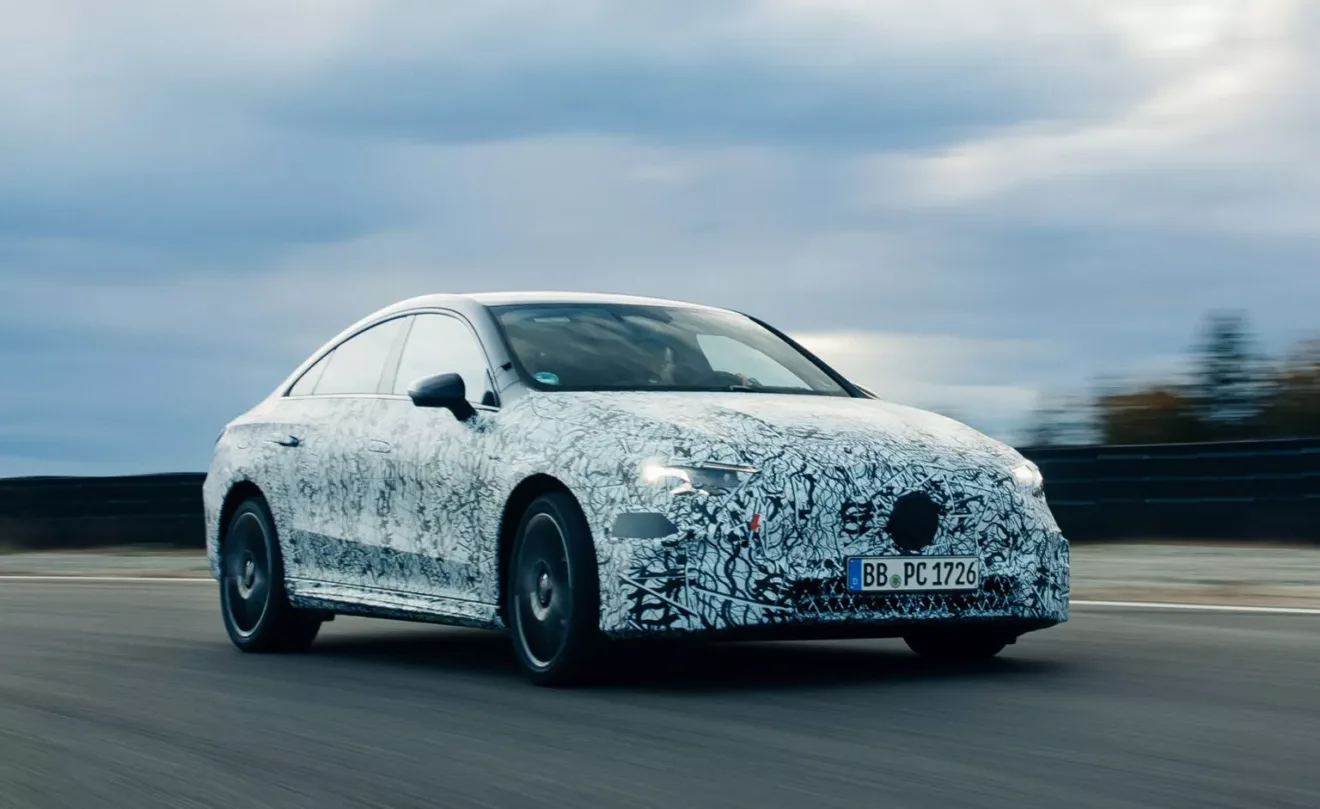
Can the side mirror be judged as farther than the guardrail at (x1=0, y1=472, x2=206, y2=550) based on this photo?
No

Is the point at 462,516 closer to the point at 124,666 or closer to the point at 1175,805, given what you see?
the point at 124,666

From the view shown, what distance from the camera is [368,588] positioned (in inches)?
348

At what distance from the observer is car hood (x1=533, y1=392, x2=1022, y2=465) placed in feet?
23.6

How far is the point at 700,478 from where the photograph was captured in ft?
23.2

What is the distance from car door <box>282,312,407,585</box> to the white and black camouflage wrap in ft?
1.06

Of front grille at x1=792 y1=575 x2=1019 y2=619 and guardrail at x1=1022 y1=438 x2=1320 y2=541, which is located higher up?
guardrail at x1=1022 y1=438 x2=1320 y2=541

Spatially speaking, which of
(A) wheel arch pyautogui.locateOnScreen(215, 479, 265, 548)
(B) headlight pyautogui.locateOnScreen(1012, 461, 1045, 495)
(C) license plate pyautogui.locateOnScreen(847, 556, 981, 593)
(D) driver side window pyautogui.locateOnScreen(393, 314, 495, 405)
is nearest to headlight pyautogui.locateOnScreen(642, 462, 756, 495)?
(C) license plate pyautogui.locateOnScreen(847, 556, 981, 593)

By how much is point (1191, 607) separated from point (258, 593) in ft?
16.1

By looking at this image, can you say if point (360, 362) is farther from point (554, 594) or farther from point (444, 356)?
point (554, 594)

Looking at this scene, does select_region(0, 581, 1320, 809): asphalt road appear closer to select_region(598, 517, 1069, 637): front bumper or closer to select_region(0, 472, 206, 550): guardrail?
select_region(598, 517, 1069, 637): front bumper

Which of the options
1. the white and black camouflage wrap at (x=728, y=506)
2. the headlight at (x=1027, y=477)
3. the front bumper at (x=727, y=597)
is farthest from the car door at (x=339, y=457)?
the headlight at (x=1027, y=477)

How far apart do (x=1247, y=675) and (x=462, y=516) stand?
3.05m

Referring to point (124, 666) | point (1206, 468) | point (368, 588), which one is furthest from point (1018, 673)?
point (1206, 468)

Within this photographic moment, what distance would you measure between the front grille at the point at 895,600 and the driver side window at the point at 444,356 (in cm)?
168
